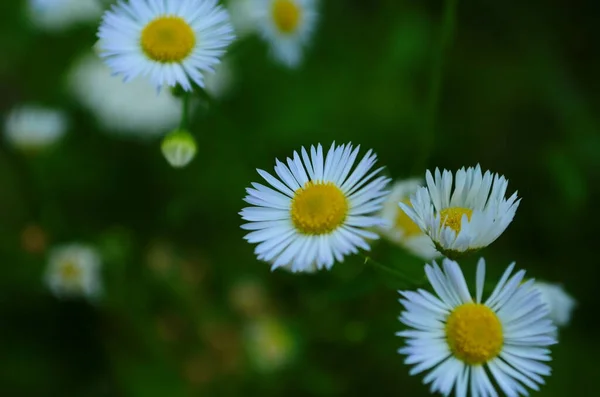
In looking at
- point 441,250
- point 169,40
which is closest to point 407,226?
point 441,250

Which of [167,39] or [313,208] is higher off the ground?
[167,39]

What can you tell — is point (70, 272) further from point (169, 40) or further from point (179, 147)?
point (169, 40)

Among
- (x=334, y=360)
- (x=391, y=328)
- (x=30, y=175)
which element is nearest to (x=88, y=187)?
(x=30, y=175)

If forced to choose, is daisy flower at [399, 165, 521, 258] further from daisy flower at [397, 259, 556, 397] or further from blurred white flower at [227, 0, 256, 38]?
blurred white flower at [227, 0, 256, 38]

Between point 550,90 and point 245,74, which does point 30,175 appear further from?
point 550,90

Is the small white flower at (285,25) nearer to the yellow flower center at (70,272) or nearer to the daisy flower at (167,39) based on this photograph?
the daisy flower at (167,39)

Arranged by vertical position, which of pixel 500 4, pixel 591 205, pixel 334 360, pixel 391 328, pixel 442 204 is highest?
pixel 500 4

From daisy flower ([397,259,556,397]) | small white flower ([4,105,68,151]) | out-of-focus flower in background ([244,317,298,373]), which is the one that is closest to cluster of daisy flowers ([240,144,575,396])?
daisy flower ([397,259,556,397])

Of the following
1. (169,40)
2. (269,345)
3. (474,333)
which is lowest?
(269,345)
